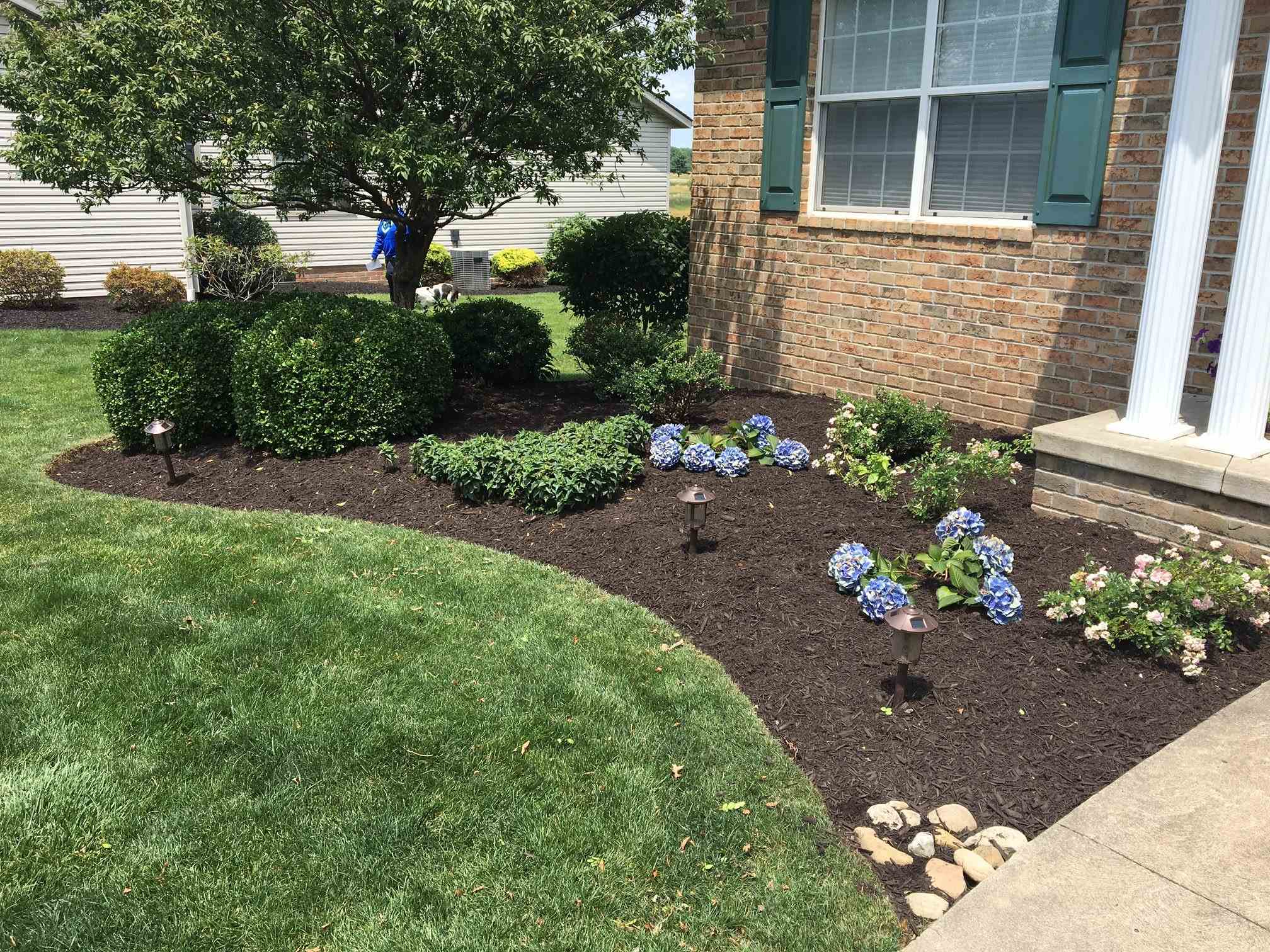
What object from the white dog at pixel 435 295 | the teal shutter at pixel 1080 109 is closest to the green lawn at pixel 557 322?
the white dog at pixel 435 295

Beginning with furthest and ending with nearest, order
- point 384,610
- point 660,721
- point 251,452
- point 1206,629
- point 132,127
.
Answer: point 251,452, point 132,127, point 384,610, point 1206,629, point 660,721

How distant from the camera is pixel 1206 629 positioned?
379cm

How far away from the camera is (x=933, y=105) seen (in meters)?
6.57

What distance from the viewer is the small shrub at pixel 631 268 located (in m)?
9.13

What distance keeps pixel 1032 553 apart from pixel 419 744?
302 cm

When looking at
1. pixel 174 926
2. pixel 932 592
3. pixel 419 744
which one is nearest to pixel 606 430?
pixel 932 592

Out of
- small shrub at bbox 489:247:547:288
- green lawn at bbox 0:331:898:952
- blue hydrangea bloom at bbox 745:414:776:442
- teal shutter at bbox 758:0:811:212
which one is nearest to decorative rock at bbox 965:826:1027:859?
green lawn at bbox 0:331:898:952

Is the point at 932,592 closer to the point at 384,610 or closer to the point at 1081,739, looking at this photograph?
the point at 1081,739

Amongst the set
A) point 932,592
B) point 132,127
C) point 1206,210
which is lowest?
point 932,592

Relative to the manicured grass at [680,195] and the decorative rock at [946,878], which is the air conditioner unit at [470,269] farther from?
the manicured grass at [680,195]

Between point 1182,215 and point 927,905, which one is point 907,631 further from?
point 1182,215

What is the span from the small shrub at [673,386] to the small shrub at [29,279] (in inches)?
413

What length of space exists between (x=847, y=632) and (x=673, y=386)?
3.12m

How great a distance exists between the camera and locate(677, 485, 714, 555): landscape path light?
457 cm
